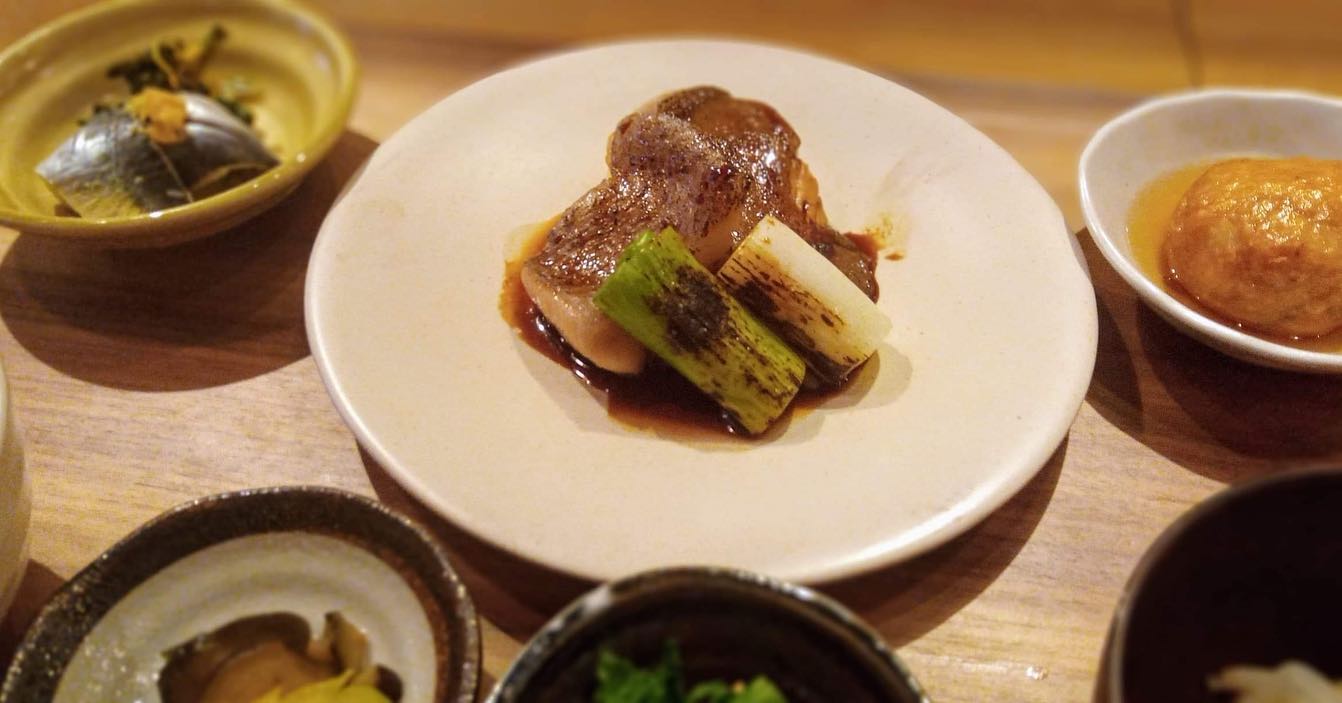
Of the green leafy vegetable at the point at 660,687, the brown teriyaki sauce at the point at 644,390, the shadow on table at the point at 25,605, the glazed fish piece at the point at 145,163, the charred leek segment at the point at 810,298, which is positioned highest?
the glazed fish piece at the point at 145,163

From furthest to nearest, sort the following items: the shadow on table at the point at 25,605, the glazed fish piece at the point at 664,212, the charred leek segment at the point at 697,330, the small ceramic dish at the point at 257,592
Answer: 1. the glazed fish piece at the point at 664,212
2. the charred leek segment at the point at 697,330
3. the shadow on table at the point at 25,605
4. the small ceramic dish at the point at 257,592

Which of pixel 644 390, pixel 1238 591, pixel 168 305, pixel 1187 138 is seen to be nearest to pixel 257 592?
pixel 644 390

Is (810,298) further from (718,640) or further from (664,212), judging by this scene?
(718,640)

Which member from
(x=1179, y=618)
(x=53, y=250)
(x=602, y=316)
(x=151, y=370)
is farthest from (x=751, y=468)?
(x=53, y=250)

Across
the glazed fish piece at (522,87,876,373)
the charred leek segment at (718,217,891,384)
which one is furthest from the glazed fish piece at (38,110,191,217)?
the charred leek segment at (718,217,891,384)

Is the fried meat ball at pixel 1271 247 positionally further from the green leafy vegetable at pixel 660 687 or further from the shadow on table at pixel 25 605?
the shadow on table at pixel 25 605

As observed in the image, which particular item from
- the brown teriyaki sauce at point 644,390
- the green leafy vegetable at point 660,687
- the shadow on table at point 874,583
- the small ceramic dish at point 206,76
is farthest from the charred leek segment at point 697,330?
the small ceramic dish at point 206,76

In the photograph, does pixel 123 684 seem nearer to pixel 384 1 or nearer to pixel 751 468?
pixel 751 468
